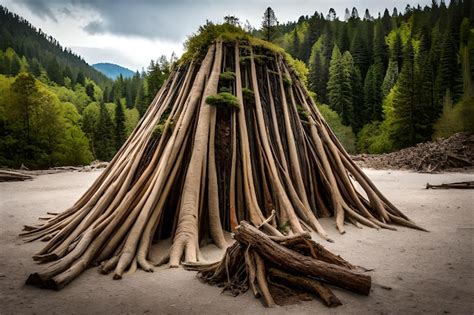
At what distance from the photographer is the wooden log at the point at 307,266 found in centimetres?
338

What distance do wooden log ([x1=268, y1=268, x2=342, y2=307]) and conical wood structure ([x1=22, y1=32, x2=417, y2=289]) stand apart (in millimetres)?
1274

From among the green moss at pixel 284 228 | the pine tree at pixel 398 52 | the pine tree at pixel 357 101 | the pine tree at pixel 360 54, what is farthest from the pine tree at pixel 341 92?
the green moss at pixel 284 228

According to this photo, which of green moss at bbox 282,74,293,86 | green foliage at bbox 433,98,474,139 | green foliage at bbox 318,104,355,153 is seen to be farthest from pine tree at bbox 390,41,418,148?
green moss at bbox 282,74,293,86

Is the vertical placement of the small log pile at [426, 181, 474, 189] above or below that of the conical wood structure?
below

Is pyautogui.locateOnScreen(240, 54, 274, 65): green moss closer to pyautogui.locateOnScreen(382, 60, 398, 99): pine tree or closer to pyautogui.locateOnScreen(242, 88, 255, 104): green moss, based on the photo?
pyautogui.locateOnScreen(242, 88, 255, 104): green moss

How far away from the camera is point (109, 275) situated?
400 cm

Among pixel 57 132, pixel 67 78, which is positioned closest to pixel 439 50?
pixel 57 132

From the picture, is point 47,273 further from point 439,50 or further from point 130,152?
point 439,50

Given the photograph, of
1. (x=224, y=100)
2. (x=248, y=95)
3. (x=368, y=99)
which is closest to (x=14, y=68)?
(x=368, y=99)

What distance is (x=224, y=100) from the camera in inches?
254

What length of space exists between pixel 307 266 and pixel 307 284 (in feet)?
0.58

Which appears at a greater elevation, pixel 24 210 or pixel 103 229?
pixel 103 229

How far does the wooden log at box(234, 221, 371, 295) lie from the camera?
3.38 metres

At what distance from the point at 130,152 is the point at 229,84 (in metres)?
2.54
